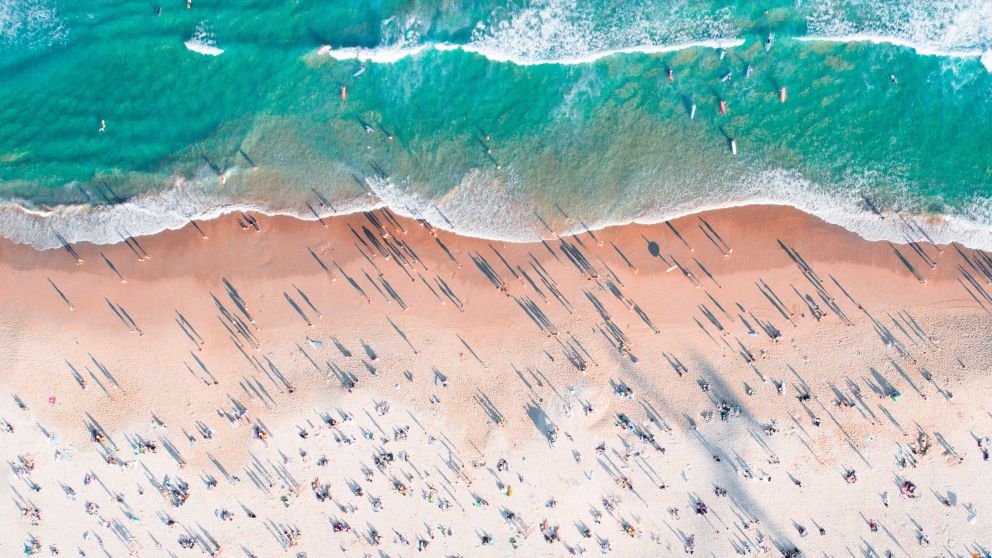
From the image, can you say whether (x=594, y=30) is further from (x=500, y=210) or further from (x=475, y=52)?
(x=500, y=210)

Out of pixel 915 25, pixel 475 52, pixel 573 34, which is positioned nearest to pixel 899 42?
pixel 915 25

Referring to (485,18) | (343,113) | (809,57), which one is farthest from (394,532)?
(809,57)

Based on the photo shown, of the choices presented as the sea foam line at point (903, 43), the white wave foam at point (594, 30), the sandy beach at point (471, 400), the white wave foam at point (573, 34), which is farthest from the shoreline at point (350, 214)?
the white wave foam at point (594, 30)

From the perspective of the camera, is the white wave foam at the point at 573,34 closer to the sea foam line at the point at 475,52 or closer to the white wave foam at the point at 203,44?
the sea foam line at the point at 475,52

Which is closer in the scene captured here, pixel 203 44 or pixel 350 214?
pixel 350 214

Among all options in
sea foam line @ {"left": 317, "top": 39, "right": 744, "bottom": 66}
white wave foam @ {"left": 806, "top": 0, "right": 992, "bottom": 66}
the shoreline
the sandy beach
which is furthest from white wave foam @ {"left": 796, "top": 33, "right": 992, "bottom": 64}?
the sandy beach
